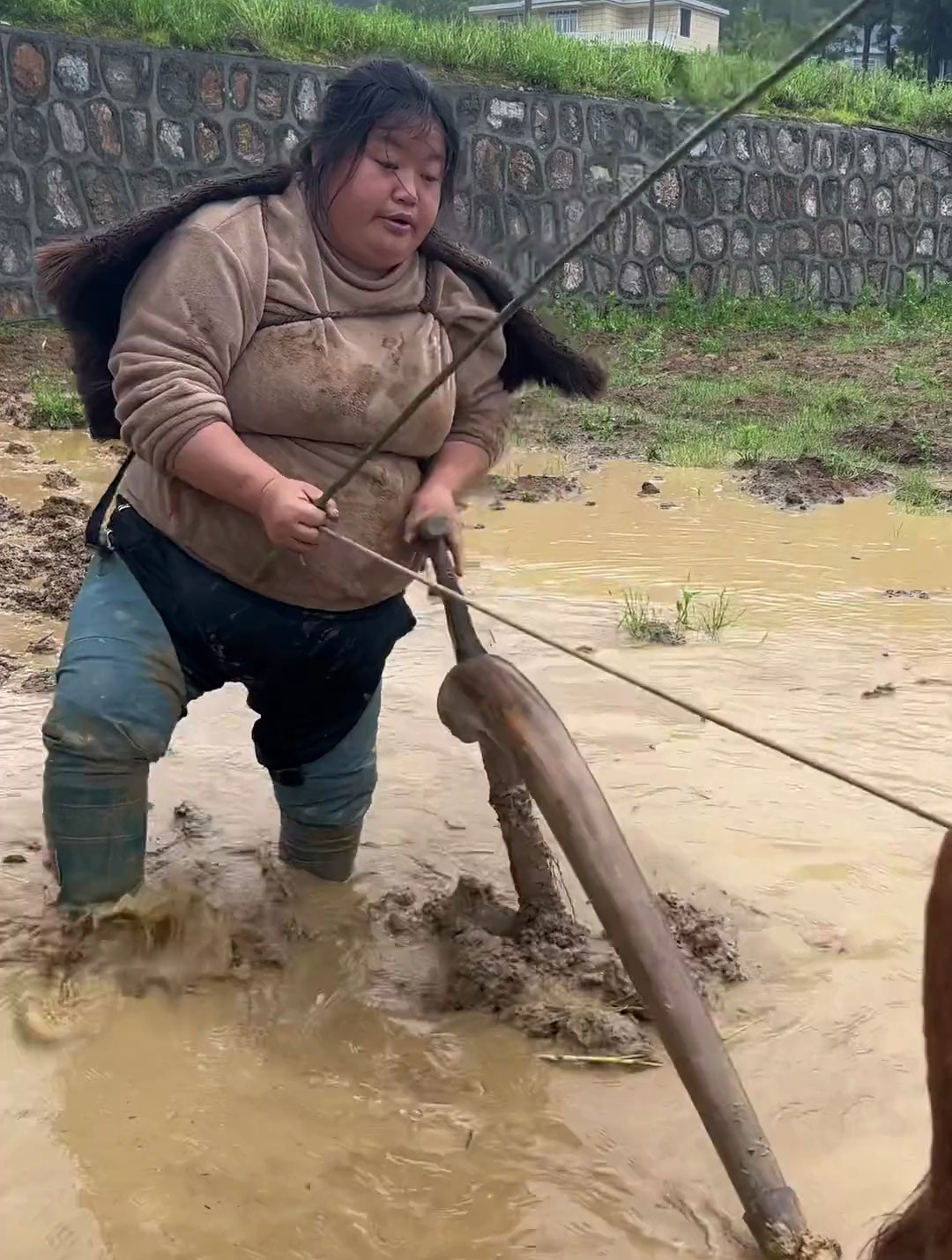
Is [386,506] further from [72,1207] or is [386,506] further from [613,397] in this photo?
[613,397]

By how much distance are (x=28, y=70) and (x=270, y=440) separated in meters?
8.34

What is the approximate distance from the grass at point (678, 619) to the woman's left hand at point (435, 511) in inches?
84.6

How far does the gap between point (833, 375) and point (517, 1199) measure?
9.38 metres

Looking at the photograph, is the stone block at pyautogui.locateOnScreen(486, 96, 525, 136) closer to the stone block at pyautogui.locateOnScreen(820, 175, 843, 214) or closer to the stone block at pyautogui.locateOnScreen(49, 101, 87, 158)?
the stone block at pyautogui.locateOnScreen(49, 101, 87, 158)

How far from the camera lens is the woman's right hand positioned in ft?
6.54

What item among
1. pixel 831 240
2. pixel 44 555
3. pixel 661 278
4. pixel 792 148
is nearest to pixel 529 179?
pixel 44 555

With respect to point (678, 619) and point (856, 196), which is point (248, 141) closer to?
point (856, 196)

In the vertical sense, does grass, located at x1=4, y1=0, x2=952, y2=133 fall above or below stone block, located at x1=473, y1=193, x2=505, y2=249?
above

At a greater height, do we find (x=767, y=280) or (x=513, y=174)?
(x=513, y=174)

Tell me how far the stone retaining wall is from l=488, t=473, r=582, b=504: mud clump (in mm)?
1096

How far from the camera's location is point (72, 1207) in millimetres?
1764

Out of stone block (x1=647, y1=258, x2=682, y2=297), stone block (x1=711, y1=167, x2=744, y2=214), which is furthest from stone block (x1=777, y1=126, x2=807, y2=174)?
stone block (x1=647, y1=258, x2=682, y2=297)

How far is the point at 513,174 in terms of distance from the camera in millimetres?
2883

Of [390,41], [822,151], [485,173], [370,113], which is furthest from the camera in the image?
[822,151]
